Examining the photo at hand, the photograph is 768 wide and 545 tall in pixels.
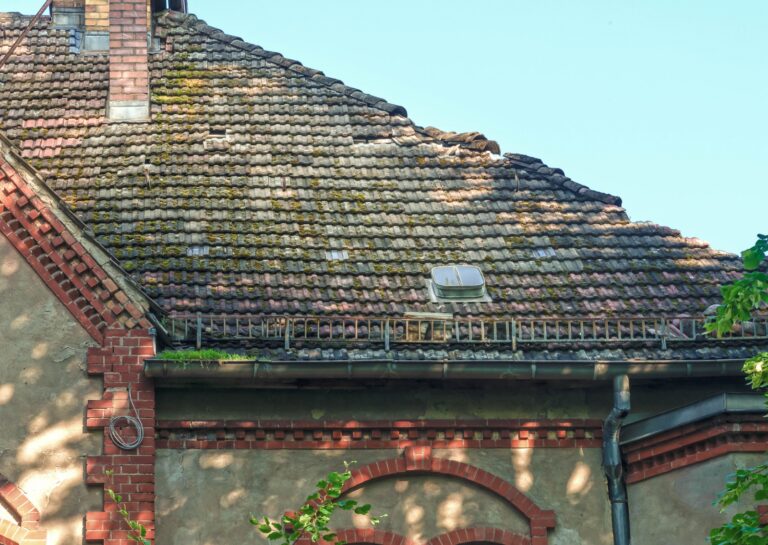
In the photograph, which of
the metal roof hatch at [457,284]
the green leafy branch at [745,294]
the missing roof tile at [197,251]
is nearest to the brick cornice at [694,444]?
the green leafy branch at [745,294]

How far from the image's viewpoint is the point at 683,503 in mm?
15094

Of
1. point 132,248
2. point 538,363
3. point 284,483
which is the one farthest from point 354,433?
point 132,248

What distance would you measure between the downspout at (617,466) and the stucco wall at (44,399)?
191 inches

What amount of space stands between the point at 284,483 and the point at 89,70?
23.6 ft

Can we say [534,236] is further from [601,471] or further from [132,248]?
[132,248]

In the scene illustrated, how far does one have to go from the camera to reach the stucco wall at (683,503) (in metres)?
14.8

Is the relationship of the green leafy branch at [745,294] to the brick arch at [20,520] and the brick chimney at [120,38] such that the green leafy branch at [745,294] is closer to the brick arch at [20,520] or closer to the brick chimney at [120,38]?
the brick arch at [20,520]

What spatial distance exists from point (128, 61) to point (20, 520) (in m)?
7.19

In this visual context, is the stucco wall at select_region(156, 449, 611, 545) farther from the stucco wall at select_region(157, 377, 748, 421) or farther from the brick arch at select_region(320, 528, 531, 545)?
the stucco wall at select_region(157, 377, 748, 421)

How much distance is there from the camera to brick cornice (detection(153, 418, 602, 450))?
15555 millimetres

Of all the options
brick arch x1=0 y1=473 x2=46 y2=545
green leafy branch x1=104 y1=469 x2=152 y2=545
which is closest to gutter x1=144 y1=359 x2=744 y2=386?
green leafy branch x1=104 y1=469 x2=152 y2=545

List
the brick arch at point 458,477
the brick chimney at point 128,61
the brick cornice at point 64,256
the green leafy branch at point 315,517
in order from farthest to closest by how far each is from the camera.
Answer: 1. the brick chimney at point 128,61
2. the brick cornice at point 64,256
3. the brick arch at point 458,477
4. the green leafy branch at point 315,517

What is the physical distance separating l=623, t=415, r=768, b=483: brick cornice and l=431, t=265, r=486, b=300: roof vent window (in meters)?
2.39

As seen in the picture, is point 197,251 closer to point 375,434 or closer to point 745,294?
point 375,434
